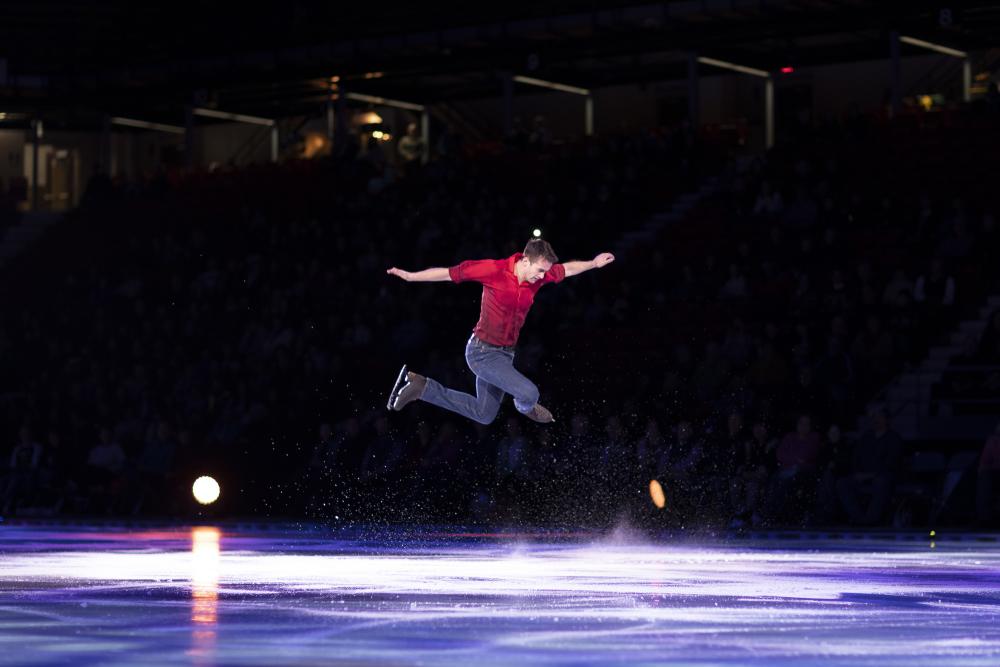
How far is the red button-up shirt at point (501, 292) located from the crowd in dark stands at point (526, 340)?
5486mm

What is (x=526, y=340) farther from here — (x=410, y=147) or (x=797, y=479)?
(x=410, y=147)

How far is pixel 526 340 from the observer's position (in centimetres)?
2159

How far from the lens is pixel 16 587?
958 cm

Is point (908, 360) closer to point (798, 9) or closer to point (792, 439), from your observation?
point (792, 439)

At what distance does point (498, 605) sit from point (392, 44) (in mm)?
23780

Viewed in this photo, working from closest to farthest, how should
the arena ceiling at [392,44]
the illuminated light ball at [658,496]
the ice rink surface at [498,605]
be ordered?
1. the ice rink surface at [498,605]
2. the illuminated light ball at [658,496]
3. the arena ceiling at [392,44]

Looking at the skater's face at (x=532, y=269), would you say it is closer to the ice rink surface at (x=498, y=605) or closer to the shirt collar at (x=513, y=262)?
the shirt collar at (x=513, y=262)

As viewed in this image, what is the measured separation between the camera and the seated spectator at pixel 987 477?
52.5 ft

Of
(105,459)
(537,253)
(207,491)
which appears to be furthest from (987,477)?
(105,459)

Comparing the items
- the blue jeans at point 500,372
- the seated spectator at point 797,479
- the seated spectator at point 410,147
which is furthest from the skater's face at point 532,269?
the seated spectator at point 410,147

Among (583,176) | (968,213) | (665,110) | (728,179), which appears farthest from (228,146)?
(968,213)

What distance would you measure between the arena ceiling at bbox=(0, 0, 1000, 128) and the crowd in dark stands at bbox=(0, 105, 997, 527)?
1828 mm

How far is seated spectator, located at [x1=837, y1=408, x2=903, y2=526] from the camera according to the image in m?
16.4

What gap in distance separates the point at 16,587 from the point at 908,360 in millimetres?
11976
